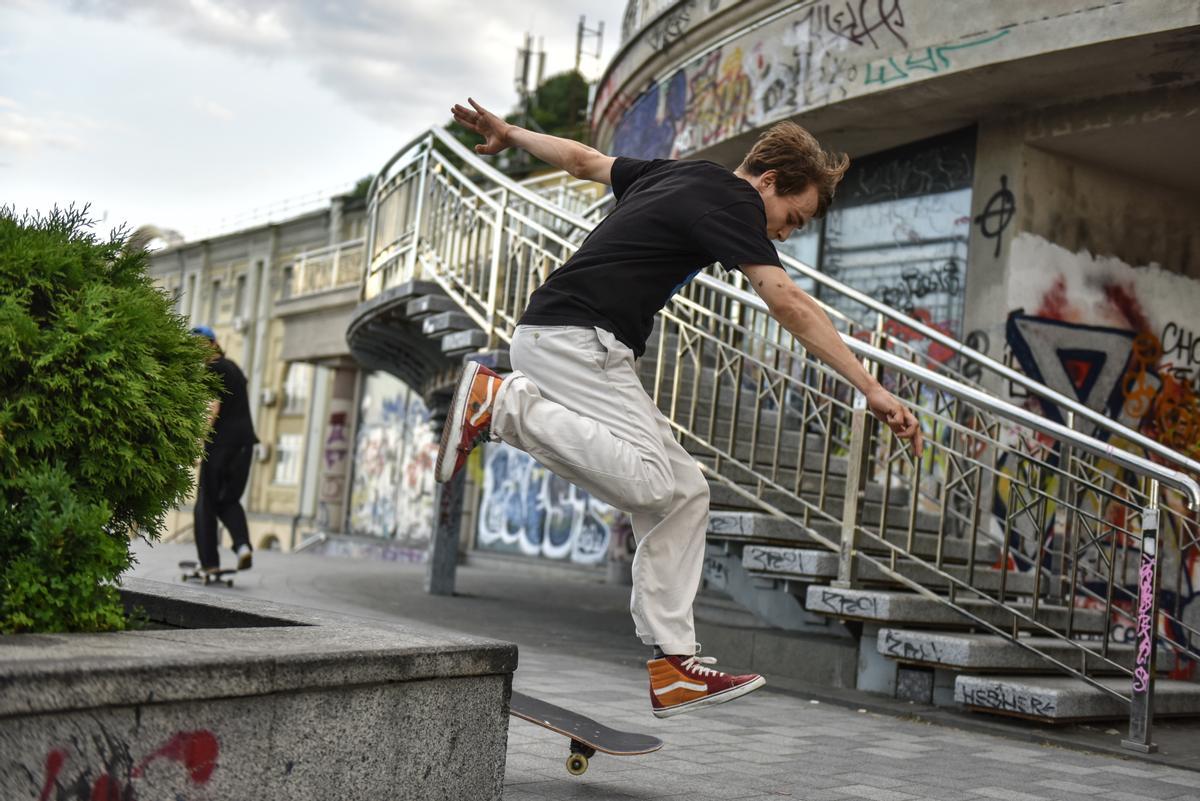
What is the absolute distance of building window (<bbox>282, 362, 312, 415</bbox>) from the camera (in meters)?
35.5

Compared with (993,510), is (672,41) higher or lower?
higher

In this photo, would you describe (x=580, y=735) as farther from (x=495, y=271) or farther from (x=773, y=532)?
(x=495, y=271)

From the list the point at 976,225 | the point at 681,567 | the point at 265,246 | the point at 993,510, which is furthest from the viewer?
the point at 265,246

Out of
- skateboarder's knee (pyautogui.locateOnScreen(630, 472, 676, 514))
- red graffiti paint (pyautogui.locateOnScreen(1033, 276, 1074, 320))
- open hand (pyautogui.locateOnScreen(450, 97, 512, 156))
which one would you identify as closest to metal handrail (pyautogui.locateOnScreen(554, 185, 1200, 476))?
red graffiti paint (pyautogui.locateOnScreen(1033, 276, 1074, 320))

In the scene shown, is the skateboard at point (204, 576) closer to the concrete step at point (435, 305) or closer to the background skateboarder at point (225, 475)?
the background skateboarder at point (225, 475)

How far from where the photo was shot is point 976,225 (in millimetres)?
9594

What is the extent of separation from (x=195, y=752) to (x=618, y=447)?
1559 millimetres

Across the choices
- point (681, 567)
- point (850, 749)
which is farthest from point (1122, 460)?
point (681, 567)

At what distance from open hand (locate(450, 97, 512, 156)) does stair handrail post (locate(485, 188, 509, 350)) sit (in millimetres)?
4352

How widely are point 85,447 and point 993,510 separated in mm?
7135

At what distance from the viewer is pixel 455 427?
389cm

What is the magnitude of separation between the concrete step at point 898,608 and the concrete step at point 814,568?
0.32 ft

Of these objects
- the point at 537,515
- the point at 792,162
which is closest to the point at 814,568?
the point at 792,162

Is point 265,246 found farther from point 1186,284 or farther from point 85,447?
point 85,447
